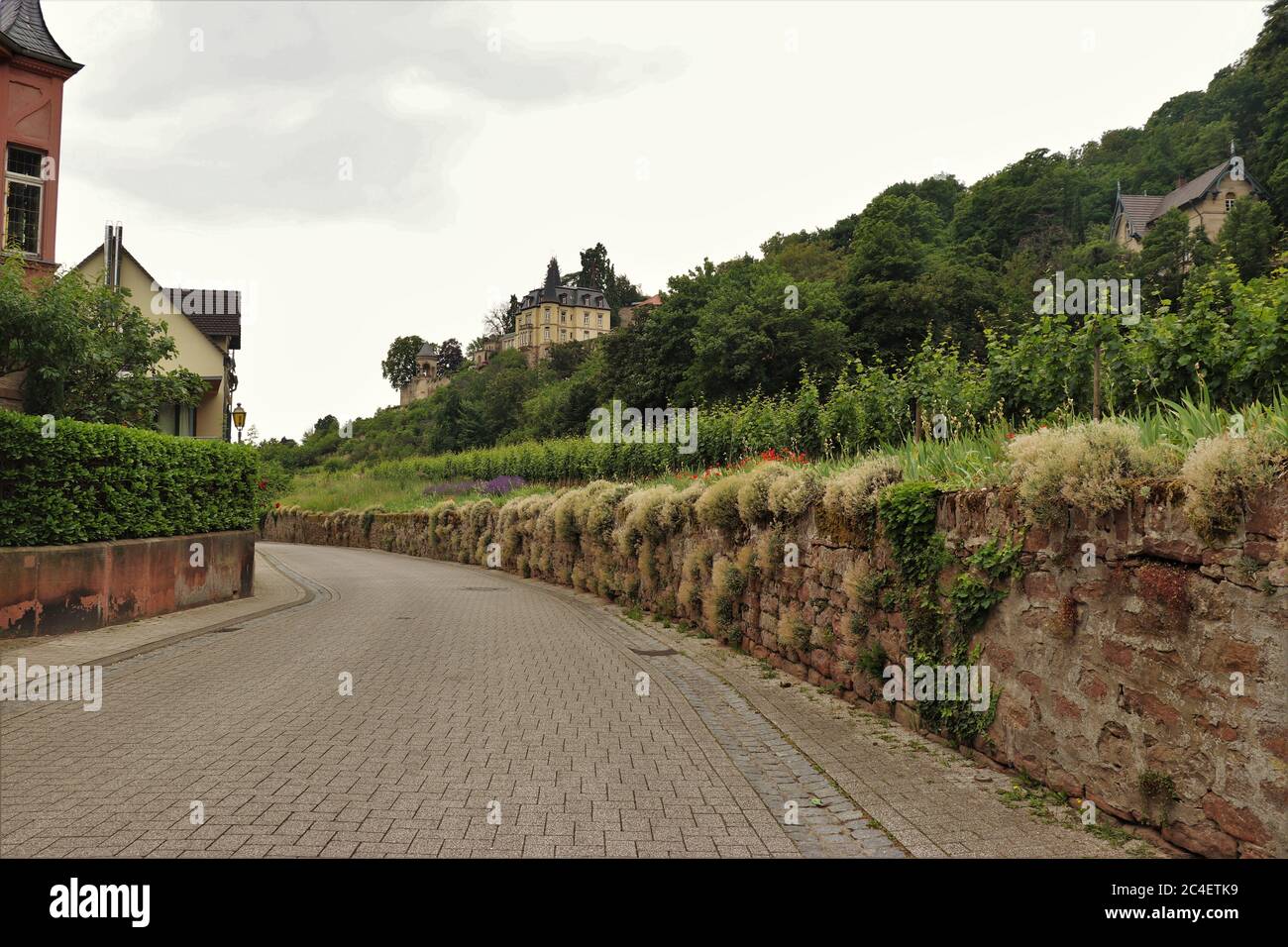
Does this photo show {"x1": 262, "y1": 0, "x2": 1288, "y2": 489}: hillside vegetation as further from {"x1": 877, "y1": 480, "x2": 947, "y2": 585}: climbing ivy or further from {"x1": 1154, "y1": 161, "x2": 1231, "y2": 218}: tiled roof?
{"x1": 1154, "y1": 161, "x2": 1231, "y2": 218}: tiled roof

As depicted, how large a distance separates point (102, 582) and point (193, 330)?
22777 mm

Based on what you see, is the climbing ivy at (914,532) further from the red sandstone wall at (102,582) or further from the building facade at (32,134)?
the building facade at (32,134)

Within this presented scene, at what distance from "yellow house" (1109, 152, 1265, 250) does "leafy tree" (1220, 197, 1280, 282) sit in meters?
7.16

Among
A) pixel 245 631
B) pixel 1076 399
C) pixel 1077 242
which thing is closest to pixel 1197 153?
pixel 1077 242

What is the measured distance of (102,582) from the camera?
11859 mm

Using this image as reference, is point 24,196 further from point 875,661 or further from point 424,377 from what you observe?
point 424,377

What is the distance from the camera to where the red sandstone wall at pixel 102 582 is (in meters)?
10.5

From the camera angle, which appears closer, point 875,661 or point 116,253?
point 875,661

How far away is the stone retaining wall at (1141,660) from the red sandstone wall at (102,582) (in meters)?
9.74

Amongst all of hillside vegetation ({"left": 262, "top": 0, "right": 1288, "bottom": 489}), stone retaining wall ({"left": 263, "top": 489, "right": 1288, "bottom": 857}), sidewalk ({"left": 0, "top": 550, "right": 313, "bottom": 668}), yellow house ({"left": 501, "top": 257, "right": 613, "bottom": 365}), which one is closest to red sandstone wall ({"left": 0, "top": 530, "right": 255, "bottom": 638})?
sidewalk ({"left": 0, "top": 550, "right": 313, "bottom": 668})

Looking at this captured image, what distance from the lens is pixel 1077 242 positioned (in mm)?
70875

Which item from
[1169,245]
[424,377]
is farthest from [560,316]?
[1169,245]
